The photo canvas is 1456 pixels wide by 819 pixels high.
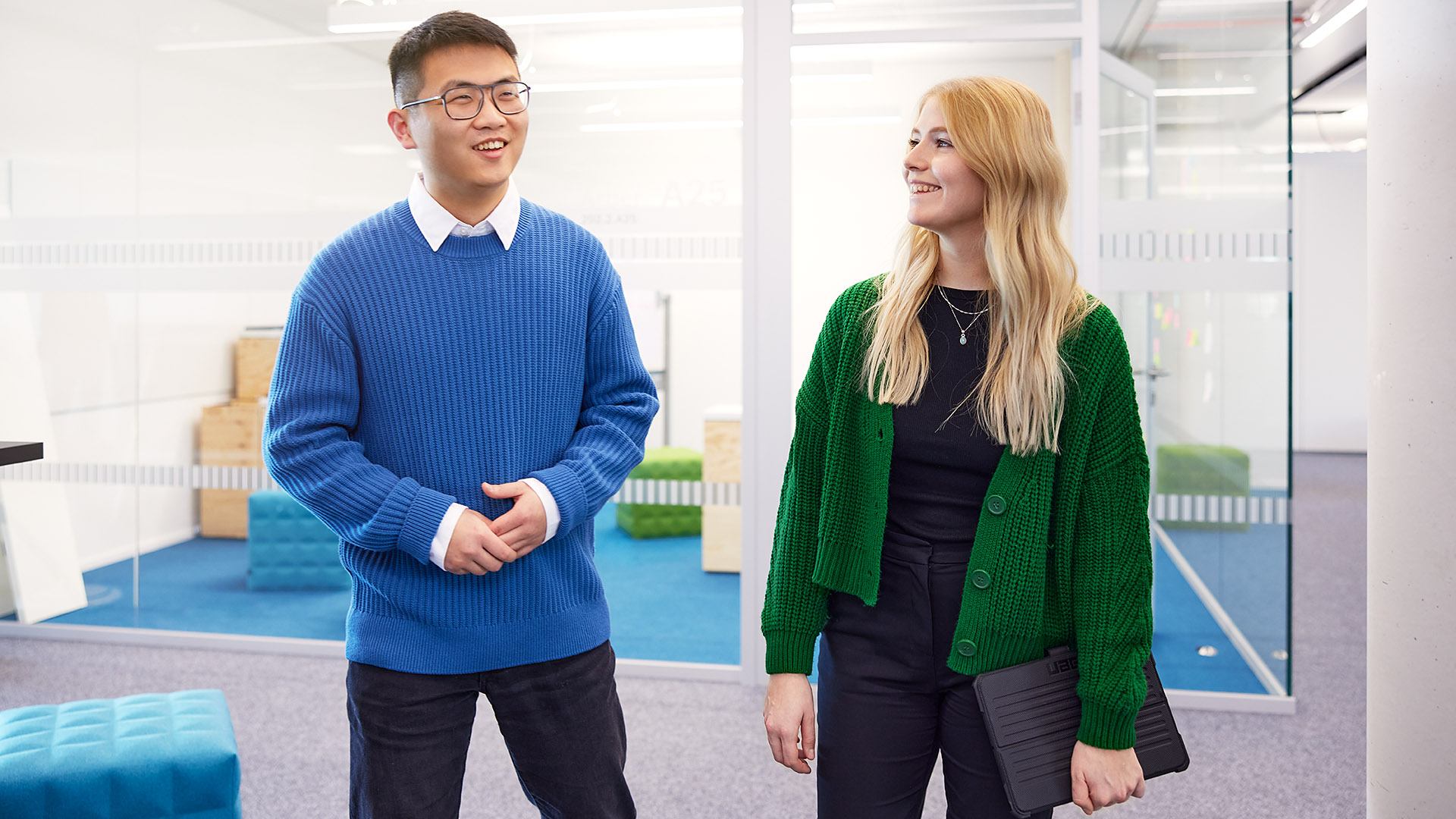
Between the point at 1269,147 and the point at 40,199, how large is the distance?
13.8 ft

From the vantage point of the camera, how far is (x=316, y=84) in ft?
12.8

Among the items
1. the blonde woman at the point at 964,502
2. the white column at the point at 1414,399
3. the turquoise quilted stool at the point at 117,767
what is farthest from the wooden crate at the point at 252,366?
the white column at the point at 1414,399

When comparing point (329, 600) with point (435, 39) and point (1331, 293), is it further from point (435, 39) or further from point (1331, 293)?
point (1331, 293)

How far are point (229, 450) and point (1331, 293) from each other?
9.61 m

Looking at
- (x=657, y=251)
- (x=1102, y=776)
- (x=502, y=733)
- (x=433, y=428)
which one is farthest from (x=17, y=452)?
(x=657, y=251)

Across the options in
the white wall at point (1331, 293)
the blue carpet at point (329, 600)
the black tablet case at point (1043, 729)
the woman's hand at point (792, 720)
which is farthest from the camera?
the white wall at point (1331, 293)

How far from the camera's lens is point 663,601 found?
3814mm

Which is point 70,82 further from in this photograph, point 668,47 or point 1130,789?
point 1130,789

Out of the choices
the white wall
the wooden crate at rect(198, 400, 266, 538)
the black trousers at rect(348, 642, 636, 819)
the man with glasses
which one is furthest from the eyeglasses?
the white wall

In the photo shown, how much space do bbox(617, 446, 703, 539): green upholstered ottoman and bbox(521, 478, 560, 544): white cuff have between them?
2.15 meters

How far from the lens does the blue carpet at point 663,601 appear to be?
3555 millimetres

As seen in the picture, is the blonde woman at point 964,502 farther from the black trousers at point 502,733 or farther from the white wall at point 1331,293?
the white wall at point 1331,293

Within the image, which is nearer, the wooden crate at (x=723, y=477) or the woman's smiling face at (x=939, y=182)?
the woman's smiling face at (x=939, y=182)

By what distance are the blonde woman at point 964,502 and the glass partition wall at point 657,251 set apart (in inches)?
84.5
